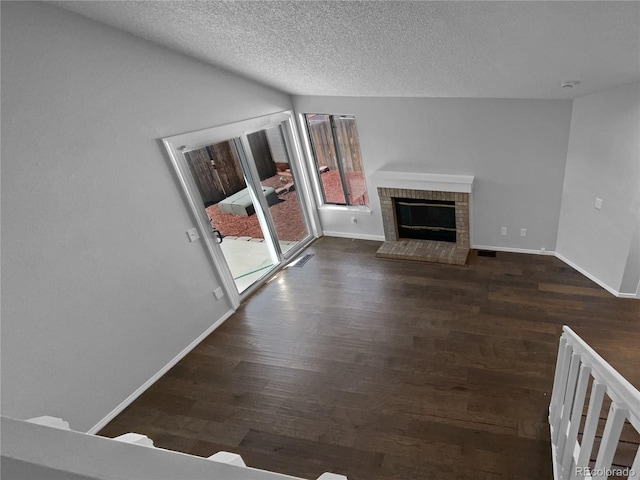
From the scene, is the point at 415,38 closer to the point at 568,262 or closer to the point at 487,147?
the point at 487,147

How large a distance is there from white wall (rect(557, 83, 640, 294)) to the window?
2.73 metres

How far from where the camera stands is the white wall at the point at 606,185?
330 centimetres

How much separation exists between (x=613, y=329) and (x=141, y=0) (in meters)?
4.96

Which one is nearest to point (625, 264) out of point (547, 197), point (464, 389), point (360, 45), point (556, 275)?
point (556, 275)

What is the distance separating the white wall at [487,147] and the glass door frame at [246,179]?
→ 72 cm

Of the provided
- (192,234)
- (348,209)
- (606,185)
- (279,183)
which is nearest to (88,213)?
(192,234)

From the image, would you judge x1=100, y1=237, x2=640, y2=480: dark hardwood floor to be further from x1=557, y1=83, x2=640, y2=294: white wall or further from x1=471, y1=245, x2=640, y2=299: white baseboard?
x1=557, y1=83, x2=640, y2=294: white wall

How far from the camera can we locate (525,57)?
2584mm

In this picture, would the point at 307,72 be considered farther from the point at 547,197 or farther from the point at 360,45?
the point at 547,197

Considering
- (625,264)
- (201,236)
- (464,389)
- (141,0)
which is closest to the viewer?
(141,0)

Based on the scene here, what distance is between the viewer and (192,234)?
12.3ft

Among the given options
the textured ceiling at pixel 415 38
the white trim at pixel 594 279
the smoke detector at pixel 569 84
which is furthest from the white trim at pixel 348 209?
the smoke detector at pixel 569 84

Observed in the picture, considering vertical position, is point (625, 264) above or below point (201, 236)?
below

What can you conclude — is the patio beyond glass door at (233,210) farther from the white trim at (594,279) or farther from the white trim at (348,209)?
the white trim at (594,279)
